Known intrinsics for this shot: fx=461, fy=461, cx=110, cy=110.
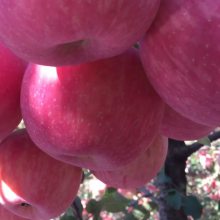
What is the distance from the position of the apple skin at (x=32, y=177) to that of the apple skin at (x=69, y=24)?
446mm

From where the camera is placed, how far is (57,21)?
567mm

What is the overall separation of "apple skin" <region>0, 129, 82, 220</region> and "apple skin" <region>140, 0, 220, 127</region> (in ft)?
1.46

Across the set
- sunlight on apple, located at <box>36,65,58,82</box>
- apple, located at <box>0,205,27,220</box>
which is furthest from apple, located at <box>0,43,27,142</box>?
apple, located at <box>0,205,27,220</box>

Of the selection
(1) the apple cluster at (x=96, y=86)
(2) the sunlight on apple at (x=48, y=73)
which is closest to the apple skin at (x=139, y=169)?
(1) the apple cluster at (x=96, y=86)

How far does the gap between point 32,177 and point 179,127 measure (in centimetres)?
Answer: 36

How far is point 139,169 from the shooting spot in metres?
1.15

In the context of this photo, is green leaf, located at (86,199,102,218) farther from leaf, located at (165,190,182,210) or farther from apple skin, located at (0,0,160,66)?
apple skin, located at (0,0,160,66)

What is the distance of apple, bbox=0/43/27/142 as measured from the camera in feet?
2.86

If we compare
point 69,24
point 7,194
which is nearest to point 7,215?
point 7,194

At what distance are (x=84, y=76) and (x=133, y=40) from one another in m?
0.15

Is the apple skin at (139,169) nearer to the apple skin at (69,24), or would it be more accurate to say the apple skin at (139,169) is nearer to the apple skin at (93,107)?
the apple skin at (93,107)

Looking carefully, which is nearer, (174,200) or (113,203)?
(174,200)

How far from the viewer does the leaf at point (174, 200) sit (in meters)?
1.59

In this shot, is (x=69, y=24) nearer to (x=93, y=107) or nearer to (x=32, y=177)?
(x=93, y=107)
